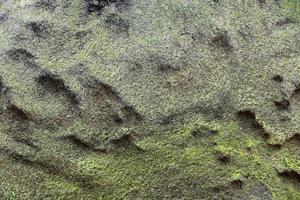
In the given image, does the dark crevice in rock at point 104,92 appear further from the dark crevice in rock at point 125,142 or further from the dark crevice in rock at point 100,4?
the dark crevice in rock at point 100,4

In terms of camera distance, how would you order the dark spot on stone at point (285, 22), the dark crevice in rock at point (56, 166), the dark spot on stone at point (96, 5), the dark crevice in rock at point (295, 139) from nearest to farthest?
the dark crevice in rock at point (56, 166)
the dark crevice in rock at point (295, 139)
the dark spot on stone at point (96, 5)
the dark spot on stone at point (285, 22)

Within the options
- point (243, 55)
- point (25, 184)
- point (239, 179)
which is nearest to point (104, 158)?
point (25, 184)

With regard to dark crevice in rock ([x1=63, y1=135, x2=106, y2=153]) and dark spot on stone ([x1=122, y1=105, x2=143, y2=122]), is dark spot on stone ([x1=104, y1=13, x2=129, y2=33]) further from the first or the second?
dark crevice in rock ([x1=63, y1=135, x2=106, y2=153])

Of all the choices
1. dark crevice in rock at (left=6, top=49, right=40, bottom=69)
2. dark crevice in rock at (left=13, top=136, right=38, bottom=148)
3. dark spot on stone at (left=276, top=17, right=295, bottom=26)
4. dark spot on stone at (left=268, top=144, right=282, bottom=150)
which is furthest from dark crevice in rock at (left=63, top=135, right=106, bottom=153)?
dark spot on stone at (left=276, top=17, right=295, bottom=26)

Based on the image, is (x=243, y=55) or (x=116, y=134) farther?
(x=243, y=55)

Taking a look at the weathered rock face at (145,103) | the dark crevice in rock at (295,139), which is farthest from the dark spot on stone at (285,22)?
the dark crevice in rock at (295,139)

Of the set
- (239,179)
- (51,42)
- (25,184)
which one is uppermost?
(51,42)

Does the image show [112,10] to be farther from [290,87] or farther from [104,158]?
[290,87]
